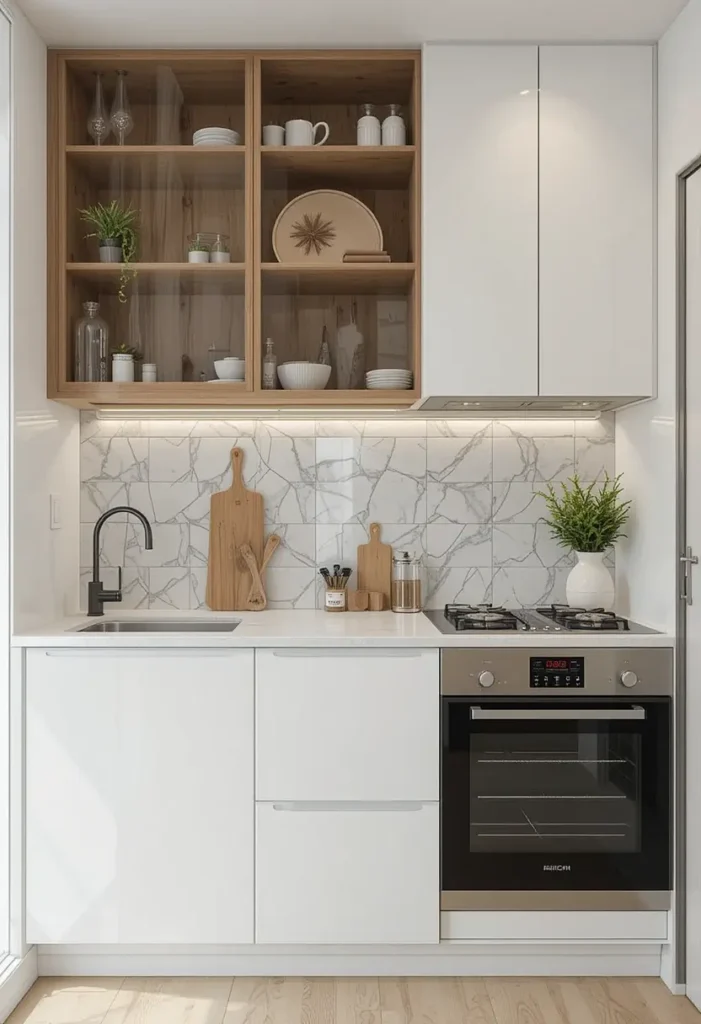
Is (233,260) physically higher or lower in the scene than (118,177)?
lower

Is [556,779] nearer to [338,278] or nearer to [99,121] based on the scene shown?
[338,278]

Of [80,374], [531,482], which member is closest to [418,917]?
[531,482]

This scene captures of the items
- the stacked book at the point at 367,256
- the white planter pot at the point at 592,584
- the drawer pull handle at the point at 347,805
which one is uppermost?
the stacked book at the point at 367,256

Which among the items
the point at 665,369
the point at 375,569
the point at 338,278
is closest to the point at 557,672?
the point at 375,569

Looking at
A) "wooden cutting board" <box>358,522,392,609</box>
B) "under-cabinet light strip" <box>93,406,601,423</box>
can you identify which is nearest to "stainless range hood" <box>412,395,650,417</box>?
"under-cabinet light strip" <box>93,406,601,423</box>

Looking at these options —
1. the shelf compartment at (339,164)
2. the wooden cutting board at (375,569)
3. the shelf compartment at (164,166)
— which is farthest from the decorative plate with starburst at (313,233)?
the wooden cutting board at (375,569)

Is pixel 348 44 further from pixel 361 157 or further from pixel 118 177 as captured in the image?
pixel 118 177

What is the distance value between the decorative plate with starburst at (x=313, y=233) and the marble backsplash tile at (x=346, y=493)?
0.60m

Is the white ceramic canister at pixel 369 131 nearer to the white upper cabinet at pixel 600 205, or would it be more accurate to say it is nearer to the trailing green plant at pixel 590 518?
the white upper cabinet at pixel 600 205

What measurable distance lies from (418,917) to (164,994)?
2.42ft

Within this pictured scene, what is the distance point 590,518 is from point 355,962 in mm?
1510

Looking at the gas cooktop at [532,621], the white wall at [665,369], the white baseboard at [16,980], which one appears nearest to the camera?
the white baseboard at [16,980]

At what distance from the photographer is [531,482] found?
3014 millimetres

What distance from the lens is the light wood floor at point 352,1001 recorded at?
2236mm
